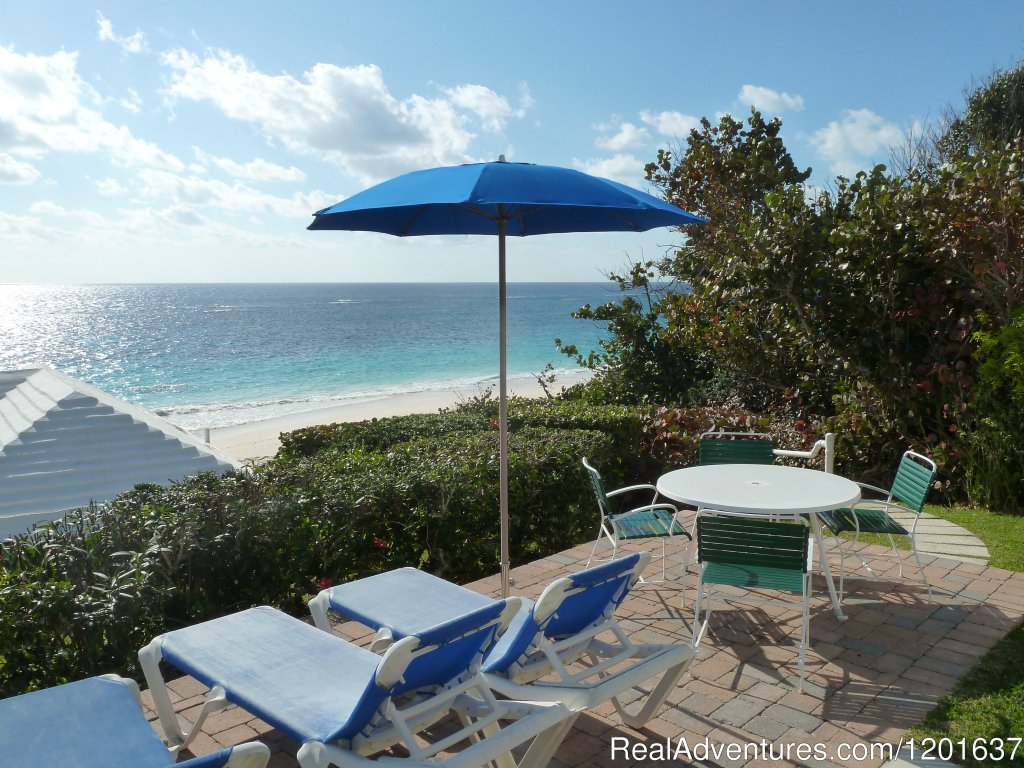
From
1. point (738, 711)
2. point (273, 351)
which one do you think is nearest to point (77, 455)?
point (738, 711)

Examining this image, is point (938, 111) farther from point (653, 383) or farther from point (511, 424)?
point (511, 424)

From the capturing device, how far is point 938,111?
21406 mm

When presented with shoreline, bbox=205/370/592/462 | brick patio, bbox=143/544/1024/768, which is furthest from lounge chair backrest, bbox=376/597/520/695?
shoreline, bbox=205/370/592/462

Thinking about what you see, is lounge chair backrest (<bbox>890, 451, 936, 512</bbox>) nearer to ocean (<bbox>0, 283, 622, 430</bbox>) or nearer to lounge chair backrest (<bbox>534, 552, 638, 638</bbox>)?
lounge chair backrest (<bbox>534, 552, 638, 638</bbox>)

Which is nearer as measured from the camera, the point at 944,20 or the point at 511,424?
the point at 511,424

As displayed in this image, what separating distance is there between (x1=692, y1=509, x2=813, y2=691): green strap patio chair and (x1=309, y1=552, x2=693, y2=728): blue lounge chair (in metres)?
0.78

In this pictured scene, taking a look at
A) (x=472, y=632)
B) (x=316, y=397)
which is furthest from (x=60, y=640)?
(x=316, y=397)

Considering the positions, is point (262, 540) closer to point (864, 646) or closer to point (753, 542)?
point (753, 542)

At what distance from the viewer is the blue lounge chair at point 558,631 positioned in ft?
9.53

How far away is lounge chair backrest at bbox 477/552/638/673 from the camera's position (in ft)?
9.34

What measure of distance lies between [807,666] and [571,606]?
5.50 ft

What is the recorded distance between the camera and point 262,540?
4648 millimetres

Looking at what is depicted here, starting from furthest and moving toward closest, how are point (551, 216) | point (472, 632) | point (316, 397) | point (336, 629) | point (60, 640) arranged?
1. point (316, 397)
2. point (551, 216)
3. point (336, 629)
4. point (60, 640)
5. point (472, 632)

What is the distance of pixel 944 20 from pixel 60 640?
17675 mm
